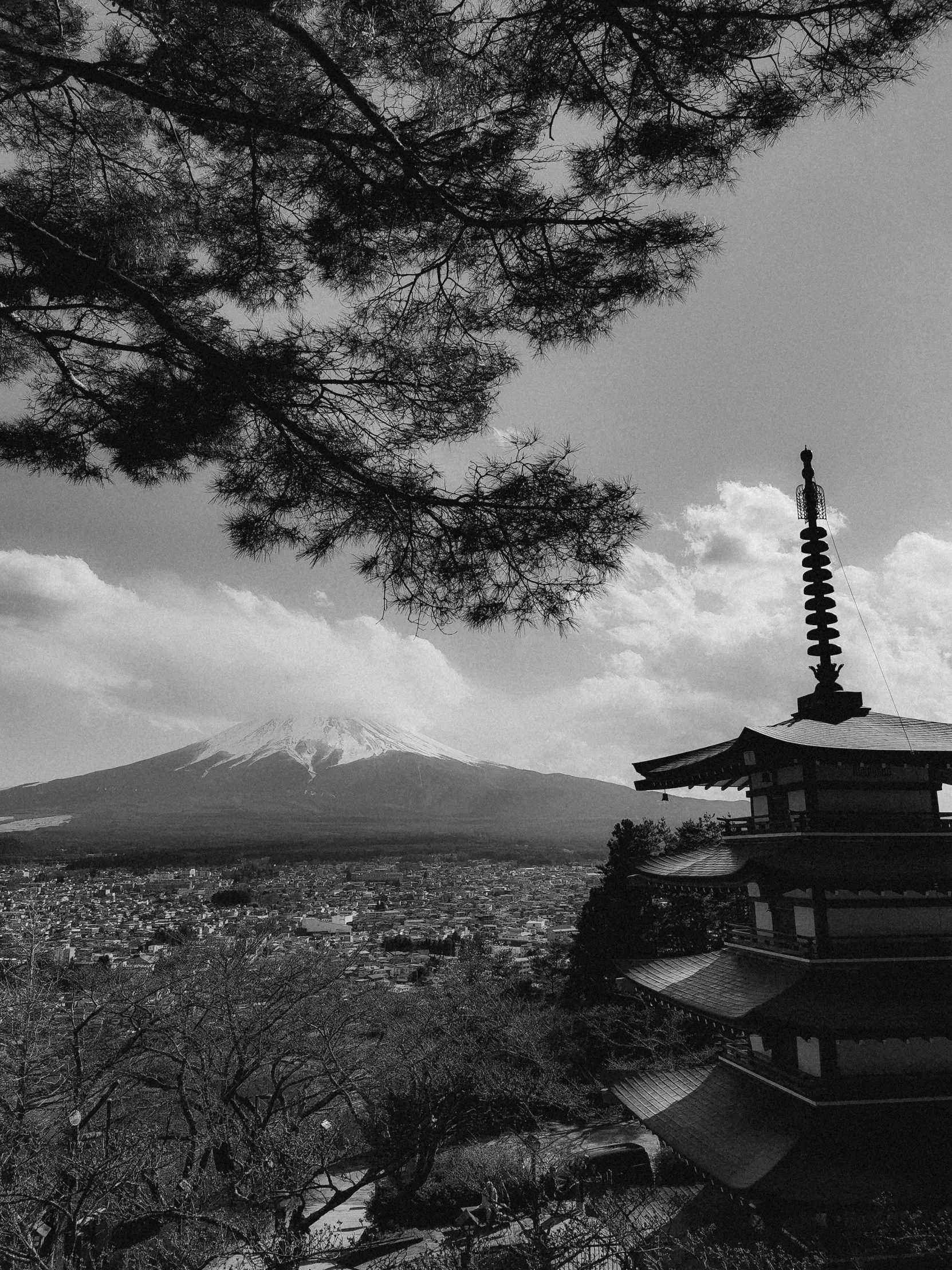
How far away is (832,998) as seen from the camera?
21.5 feet

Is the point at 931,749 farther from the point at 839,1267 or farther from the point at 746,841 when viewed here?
the point at 839,1267

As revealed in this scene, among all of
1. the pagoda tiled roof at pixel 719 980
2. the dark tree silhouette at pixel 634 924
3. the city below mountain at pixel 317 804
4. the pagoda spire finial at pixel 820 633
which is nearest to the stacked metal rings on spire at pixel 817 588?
the pagoda spire finial at pixel 820 633

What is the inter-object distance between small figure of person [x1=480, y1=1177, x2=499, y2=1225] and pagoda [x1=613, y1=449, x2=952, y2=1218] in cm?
267

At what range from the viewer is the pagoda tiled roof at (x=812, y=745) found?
264 inches

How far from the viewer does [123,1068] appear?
1072cm

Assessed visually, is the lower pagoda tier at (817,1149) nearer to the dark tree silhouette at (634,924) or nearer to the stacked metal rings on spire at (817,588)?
the stacked metal rings on spire at (817,588)

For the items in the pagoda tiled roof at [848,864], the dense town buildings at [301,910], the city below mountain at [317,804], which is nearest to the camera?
the pagoda tiled roof at [848,864]

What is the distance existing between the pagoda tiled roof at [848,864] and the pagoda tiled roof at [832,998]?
2.49ft

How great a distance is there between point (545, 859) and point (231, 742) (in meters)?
93.6

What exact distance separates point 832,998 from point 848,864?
113cm

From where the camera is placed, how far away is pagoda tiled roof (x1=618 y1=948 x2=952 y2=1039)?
6191mm

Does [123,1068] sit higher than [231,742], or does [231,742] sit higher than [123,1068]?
[231,742]

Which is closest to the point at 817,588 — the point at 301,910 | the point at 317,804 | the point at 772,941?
the point at 772,941

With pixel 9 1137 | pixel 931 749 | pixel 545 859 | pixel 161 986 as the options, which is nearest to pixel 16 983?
pixel 161 986
